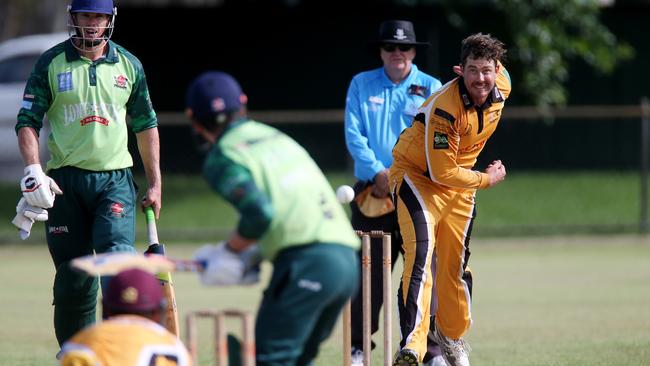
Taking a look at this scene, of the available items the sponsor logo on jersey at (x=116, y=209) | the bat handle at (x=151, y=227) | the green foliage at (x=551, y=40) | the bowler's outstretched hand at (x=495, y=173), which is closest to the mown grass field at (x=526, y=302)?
the bat handle at (x=151, y=227)

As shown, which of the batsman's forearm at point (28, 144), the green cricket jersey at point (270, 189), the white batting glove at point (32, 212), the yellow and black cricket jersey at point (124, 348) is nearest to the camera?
the yellow and black cricket jersey at point (124, 348)

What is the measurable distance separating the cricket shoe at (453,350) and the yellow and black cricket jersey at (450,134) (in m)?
1.01

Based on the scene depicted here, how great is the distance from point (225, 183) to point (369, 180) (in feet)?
10.0

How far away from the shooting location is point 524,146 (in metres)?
19.4

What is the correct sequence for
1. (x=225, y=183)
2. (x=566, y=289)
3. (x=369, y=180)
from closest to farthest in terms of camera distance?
(x=225, y=183) < (x=369, y=180) < (x=566, y=289)

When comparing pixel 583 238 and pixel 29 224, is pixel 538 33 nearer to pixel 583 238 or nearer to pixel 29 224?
pixel 583 238

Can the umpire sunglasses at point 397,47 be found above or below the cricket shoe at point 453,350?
above

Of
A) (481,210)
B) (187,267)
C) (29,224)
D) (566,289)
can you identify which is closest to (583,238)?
(481,210)

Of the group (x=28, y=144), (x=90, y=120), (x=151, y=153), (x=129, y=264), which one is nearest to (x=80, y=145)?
(x=90, y=120)

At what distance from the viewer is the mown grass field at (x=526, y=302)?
8.54m

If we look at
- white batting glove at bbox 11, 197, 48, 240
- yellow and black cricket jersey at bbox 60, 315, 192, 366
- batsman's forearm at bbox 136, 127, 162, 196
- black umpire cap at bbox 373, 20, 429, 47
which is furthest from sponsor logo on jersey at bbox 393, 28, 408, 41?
yellow and black cricket jersey at bbox 60, 315, 192, 366

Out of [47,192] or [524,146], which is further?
[524,146]

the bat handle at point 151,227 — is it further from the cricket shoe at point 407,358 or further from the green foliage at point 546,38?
the green foliage at point 546,38

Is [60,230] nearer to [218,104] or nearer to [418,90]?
[218,104]
